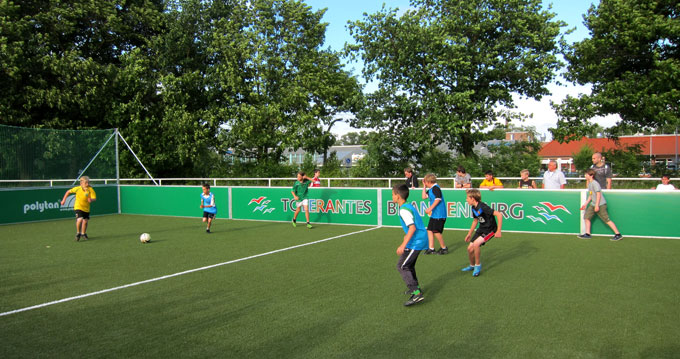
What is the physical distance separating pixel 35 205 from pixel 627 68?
83.6 feet

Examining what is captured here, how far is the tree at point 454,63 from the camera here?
76.4 feet

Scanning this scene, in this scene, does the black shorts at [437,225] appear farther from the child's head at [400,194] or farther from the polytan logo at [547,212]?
the polytan logo at [547,212]

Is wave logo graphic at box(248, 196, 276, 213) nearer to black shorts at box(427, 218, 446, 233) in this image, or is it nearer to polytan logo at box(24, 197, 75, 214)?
polytan logo at box(24, 197, 75, 214)

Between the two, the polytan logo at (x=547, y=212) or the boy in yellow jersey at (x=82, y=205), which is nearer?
the boy in yellow jersey at (x=82, y=205)

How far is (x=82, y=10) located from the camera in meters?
25.4

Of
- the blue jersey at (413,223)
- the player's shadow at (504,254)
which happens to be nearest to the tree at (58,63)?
the player's shadow at (504,254)

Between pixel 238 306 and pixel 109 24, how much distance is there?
26138 millimetres

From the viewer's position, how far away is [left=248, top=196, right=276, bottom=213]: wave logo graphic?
53.4ft

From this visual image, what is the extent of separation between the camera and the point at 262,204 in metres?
16.4

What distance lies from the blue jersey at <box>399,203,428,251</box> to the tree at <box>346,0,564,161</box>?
1825cm

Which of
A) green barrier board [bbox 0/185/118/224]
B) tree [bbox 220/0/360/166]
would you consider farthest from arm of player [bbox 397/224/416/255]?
tree [bbox 220/0/360/166]

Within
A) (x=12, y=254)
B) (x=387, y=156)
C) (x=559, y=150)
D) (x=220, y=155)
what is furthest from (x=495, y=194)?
(x=559, y=150)

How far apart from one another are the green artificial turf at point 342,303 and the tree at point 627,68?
11.2 m

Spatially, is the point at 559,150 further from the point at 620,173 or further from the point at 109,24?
the point at 109,24
